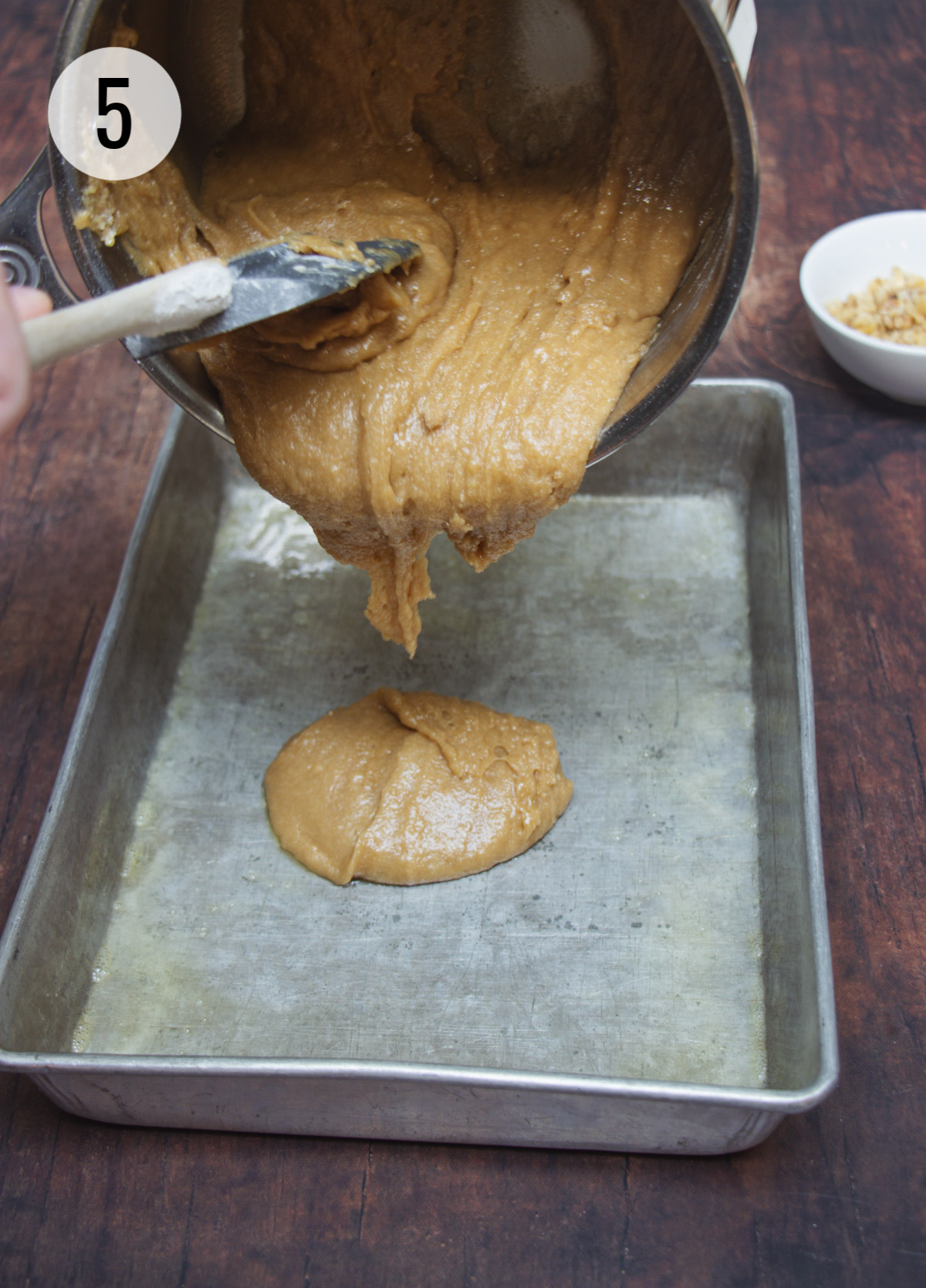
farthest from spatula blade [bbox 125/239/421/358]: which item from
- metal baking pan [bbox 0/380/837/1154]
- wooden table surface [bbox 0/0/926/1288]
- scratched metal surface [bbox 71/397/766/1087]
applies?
wooden table surface [bbox 0/0/926/1288]

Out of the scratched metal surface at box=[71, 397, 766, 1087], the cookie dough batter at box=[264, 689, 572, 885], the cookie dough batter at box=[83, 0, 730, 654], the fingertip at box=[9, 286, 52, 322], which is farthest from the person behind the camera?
the cookie dough batter at box=[264, 689, 572, 885]

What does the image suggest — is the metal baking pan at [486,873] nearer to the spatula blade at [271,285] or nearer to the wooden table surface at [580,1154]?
the wooden table surface at [580,1154]

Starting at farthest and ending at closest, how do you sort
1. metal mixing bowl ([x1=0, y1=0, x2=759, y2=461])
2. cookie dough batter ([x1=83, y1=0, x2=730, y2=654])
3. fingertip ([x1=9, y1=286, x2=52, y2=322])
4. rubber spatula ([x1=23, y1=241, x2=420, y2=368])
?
cookie dough batter ([x1=83, y1=0, x2=730, y2=654]) → metal mixing bowl ([x1=0, y1=0, x2=759, y2=461]) → fingertip ([x1=9, y1=286, x2=52, y2=322]) → rubber spatula ([x1=23, y1=241, x2=420, y2=368])

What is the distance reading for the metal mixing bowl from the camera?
131 centimetres

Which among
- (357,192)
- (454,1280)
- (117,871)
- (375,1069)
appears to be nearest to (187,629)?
(117,871)

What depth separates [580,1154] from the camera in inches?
56.4

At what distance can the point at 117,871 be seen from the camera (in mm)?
1727

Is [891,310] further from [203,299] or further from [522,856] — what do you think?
[203,299]

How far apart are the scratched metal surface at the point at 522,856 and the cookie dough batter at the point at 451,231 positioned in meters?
0.46

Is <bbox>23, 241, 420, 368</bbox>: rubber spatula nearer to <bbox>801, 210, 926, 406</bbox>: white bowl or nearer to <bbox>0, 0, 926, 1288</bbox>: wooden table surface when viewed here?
<bbox>0, 0, 926, 1288</bbox>: wooden table surface

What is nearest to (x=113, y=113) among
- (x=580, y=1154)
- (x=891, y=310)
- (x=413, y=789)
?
(x=413, y=789)

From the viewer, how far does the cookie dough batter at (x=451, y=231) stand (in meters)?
1.44

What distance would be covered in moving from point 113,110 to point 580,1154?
134 centimetres

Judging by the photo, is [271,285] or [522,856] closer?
[271,285]
